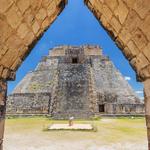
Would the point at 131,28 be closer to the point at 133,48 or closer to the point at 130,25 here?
the point at 130,25

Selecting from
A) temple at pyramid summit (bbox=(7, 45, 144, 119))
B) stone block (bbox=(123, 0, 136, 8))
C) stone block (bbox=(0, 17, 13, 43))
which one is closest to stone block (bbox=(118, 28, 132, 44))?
stone block (bbox=(123, 0, 136, 8))

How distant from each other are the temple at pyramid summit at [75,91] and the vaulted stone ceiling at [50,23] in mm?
18368

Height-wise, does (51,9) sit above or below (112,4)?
above

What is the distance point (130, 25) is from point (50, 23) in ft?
4.51

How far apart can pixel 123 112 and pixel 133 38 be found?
22.0m

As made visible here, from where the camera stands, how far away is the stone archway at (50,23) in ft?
10.3

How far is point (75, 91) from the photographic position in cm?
2589

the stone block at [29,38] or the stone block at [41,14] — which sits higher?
the stone block at [41,14]

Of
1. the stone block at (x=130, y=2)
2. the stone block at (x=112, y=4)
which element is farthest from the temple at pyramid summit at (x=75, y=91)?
the stone block at (x=130, y=2)

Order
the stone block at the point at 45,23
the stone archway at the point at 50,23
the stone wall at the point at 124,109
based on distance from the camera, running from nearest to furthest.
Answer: the stone archway at the point at 50,23, the stone block at the point at 45,23, the stone wall at the point at 124,109

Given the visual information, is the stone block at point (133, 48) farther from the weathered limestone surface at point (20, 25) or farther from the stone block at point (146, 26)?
the weathered limestone surface at point (20, 25)

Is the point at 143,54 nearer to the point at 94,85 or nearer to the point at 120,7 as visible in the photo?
the point at 120,7

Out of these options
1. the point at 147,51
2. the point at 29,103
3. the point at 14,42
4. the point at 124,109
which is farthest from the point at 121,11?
the point at 29,103

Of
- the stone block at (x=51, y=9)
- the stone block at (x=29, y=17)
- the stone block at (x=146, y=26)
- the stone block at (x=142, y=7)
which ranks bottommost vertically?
the stone block at (x=146, y=26)
